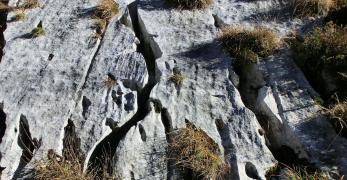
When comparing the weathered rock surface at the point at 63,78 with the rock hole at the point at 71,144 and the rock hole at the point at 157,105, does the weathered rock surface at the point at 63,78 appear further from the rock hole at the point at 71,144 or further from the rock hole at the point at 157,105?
the rock hole at the point at 157,105

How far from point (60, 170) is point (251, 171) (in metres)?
4.43

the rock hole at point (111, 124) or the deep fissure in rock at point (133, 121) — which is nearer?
the deep fissure in rock at point (133, 121)

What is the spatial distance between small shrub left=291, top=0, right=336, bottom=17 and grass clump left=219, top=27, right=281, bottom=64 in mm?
1731

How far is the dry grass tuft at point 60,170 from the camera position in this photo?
11.1 m

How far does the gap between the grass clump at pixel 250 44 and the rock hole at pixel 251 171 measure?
11.7 ft

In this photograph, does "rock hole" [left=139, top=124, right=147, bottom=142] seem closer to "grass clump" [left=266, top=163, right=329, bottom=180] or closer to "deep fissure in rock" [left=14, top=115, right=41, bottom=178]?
"deep fissure in rock" [left=14, top=115, right=41, bottom=178]

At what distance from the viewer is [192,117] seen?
40.8 ft

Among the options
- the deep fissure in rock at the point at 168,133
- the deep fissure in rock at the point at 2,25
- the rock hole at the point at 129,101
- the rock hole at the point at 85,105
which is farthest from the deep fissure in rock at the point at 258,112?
the deep fissure in rock at the point at 2,25

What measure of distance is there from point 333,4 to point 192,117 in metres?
6.51

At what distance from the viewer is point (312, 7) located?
607 inches

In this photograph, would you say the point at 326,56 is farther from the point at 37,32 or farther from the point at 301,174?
the point at 37,32

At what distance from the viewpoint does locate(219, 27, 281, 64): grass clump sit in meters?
13.9

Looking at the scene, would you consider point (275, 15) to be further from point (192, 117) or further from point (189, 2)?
point (192, 117)

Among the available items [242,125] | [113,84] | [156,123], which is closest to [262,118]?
[242,125]
